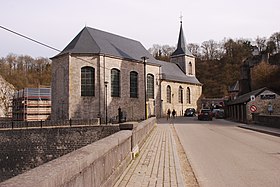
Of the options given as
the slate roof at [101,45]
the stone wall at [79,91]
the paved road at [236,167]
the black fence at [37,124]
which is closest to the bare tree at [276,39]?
the slate roof at [101,45]

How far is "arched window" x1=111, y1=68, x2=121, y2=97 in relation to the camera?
43.7 metres

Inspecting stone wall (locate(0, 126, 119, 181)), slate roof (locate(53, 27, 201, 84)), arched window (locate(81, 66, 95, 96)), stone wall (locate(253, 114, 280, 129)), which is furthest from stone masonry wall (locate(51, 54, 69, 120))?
stone wall (locate(253, 114, 280, 129))

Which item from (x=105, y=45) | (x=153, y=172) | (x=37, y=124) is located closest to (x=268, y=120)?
(x=37, y=124)

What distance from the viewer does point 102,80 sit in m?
42.0

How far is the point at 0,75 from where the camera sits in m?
69.2

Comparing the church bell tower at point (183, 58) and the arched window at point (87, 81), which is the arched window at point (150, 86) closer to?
the arched window at point (87, 81)

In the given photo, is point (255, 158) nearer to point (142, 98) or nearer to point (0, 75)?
point (142, 98)

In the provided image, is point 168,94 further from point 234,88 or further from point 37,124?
point 37,124

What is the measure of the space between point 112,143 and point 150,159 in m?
3.78

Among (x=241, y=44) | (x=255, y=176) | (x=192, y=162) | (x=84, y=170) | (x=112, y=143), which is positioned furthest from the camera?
(x=241, y=44)

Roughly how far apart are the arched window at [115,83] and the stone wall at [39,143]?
18.5 metres

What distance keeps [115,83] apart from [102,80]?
2.86m

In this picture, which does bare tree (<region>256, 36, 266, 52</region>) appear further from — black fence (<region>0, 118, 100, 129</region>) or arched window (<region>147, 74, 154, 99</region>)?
black fence (<region>0, 118, 100, 129</region>)

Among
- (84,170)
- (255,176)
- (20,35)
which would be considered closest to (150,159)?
(255,176)
